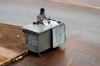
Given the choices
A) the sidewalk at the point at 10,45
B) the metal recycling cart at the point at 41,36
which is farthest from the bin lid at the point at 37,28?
the sidewalk at the point at 10,45

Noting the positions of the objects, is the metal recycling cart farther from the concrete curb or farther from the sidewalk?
the sidewalk

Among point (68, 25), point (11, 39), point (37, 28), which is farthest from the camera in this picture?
point (68, 25)

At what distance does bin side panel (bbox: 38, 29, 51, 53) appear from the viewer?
7.09 metres

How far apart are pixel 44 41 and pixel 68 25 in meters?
4.25

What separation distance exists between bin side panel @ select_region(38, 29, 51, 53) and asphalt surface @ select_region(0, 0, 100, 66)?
15.6 inches

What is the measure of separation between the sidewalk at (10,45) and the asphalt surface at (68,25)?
1.08 ft

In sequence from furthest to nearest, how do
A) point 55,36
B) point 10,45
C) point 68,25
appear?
point 68,25 < point 10,45 < point 55,36

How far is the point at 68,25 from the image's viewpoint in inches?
440

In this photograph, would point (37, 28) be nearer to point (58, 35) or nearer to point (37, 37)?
point (37, 37)

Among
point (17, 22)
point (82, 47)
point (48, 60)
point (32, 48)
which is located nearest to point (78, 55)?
point (82, 47)

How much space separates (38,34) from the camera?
6.84 metres

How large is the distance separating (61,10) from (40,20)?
6.75 meters

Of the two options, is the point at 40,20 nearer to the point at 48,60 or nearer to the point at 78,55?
the point at 48,60

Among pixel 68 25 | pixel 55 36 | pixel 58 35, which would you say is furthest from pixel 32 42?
pixel 68 25
